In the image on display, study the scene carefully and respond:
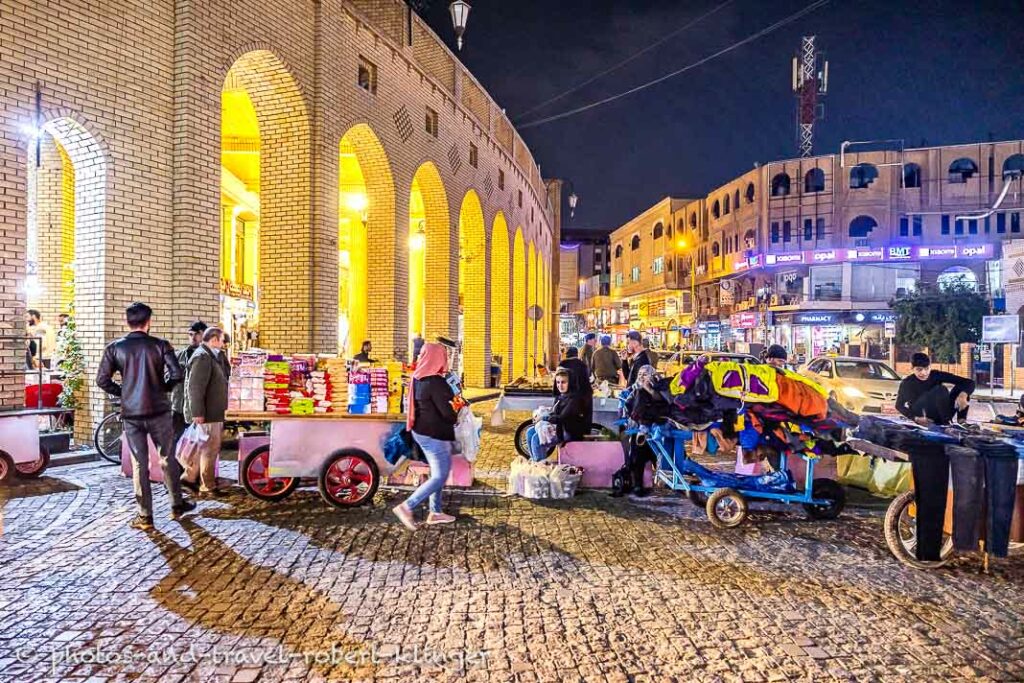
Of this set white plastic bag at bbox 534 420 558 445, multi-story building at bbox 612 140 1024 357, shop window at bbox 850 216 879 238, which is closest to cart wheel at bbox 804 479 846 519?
white plastic bag at bbox 534 420 558 445

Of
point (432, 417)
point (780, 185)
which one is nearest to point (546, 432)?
point (432, 417)

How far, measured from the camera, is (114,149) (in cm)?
954

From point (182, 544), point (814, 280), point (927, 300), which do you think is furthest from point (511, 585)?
point (814, 280)

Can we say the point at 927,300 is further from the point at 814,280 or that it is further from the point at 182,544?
the point at 182,544

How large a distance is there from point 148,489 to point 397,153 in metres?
11.2

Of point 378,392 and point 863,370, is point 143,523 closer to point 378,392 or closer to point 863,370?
point 378,392

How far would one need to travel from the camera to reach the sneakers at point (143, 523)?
6500 millimetres

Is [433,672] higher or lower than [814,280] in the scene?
lower

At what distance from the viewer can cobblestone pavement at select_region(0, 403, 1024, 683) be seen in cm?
388

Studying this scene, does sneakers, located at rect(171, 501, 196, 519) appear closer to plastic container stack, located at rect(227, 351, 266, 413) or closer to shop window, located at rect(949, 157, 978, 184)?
plastic container stack, located at rect(227, 351, 266, 413)

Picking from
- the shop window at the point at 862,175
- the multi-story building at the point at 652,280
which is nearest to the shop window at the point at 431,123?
the shop window at the point at 862,175

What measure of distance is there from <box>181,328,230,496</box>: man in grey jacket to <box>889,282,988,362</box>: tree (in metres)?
36.0

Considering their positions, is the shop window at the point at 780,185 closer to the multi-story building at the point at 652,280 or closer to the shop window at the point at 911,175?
the shop window at the point at 911,175

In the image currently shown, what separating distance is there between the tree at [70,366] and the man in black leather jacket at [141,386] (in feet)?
12.2
